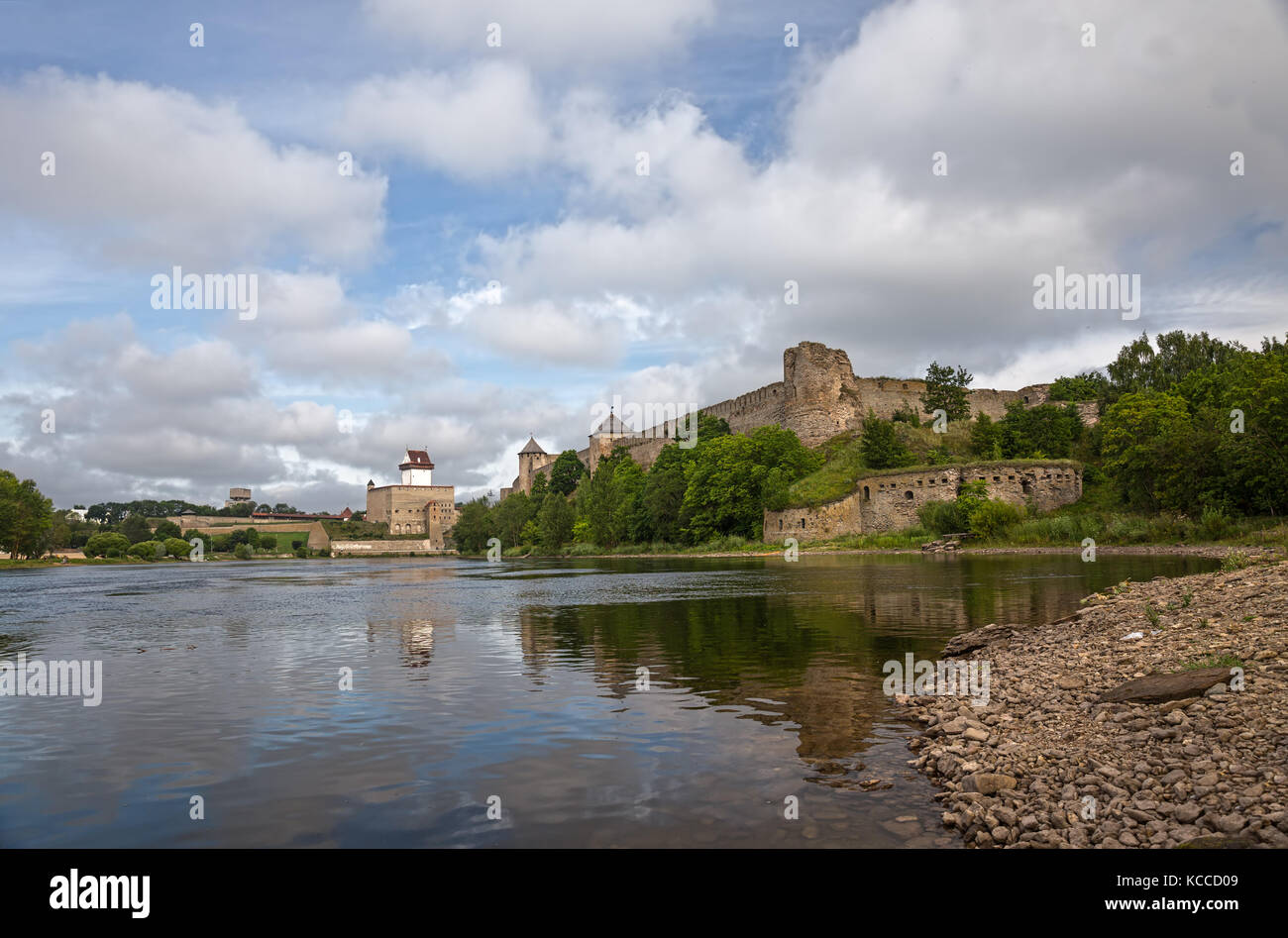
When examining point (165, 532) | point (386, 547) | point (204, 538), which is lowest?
point (386, 547)

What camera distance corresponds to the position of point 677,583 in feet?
94.7

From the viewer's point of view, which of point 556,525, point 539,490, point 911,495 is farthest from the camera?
point 539,490

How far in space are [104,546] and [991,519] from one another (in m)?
95.9

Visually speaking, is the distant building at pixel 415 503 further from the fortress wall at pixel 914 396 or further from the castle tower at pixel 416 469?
the fortress wall at pixel 914 396

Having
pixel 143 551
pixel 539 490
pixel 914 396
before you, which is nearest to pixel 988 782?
pixel 914 396

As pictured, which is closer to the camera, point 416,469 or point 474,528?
point 474,528

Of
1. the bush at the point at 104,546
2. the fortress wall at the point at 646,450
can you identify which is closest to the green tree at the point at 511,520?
the fortress wall at the point at 646,450

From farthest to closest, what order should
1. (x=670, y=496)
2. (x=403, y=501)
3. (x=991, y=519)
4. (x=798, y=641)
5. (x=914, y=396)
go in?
(x=403, y=501) → (x=670, y=496) → (x=914, y=396) → (x=991, y=519) → (x=798, y=641)

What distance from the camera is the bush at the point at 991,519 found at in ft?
140

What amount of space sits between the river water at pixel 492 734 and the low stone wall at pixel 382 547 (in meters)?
123

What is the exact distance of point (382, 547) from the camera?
470ft

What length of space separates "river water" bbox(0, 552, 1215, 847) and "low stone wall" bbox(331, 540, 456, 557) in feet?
403

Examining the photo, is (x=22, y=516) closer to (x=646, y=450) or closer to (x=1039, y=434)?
(x=646, y=450)
